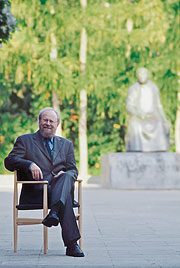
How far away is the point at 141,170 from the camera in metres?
18.4

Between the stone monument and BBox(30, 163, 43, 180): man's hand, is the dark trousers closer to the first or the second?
BBox(30, 163, 43, 180): man's hand

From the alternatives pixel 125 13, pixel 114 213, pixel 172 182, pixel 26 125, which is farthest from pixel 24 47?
pixel 114 213

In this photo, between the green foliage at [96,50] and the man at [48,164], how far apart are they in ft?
55.6

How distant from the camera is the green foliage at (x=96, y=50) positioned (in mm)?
23828

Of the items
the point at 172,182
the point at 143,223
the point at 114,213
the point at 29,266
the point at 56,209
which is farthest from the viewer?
the point at 172,182

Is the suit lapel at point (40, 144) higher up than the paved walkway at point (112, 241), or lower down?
higher up

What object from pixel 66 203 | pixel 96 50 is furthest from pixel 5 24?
pixel 96 50

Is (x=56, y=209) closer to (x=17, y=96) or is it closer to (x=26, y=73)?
(x=26, y=73)

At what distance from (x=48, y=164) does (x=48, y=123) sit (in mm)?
389

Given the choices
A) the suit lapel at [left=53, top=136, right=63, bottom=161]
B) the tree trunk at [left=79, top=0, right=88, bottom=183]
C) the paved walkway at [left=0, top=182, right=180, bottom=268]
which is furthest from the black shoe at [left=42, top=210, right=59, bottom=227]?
the tree trunk at [left=79, top=0, right=88, bottom=183]

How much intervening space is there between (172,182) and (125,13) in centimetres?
823

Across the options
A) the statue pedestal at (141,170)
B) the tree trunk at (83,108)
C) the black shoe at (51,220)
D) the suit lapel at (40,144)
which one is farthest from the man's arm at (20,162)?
the tree trunk at (83,108)

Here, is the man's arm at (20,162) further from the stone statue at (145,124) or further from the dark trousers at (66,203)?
the stone statue at (145,124)

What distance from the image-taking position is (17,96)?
29484 millimetres
